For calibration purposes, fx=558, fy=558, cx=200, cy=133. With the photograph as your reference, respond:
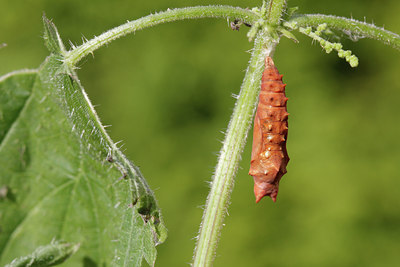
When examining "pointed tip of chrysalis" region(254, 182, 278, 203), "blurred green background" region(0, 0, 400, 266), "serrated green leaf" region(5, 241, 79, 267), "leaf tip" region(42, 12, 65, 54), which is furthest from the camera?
"blurred green background" region(0, 0, 400, 266)

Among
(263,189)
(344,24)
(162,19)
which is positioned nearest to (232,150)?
(263,189)

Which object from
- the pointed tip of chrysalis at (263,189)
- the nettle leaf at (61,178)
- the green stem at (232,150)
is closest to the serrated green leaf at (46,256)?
the nettle leaf at (61,178)

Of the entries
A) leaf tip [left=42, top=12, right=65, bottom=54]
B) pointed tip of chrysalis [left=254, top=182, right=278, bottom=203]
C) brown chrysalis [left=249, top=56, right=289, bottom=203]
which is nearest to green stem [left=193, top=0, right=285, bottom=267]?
brown chrysalis [left=249, top=56, right=289, bottom=203]

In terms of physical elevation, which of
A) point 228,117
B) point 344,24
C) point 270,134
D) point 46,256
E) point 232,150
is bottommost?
point 46,256

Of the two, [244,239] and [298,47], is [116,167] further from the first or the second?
[298,47]

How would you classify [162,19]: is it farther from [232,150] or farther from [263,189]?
[263,189]

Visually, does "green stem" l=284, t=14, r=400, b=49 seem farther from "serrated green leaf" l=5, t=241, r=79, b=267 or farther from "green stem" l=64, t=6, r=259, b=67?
"serrated green leaf" l=5, t=241, r=79, b=267

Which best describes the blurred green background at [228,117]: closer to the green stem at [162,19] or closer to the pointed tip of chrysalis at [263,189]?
the pointed tip of chrysalis at [263,189]
